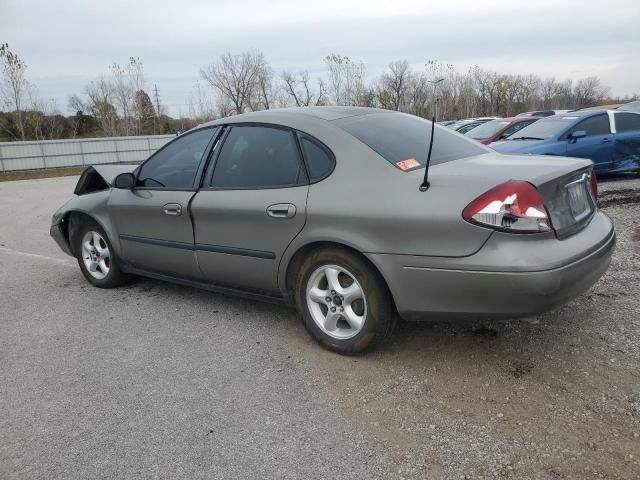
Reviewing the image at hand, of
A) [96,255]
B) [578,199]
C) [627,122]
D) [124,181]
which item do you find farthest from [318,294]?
[627,122]

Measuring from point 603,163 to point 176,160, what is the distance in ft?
27.1

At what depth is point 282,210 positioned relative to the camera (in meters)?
3.32

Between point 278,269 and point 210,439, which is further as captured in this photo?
point 278,269

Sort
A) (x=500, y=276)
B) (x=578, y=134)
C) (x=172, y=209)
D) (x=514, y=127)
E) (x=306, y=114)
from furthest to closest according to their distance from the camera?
1. (x=514, y=127)
2. (x=578, y=134)
3. (x=172, y=209)
4. (x=306, y=114)
5. (x=500, y=276)

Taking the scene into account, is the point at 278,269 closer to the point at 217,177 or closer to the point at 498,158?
the point at 217,177

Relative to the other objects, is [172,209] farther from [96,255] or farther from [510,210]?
[510,210]

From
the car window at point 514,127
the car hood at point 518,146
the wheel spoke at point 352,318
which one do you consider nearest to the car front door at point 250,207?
the wheel spoke at point 352,318

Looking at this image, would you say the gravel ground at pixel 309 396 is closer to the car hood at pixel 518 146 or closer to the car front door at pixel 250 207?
the car front door at pixel 250 207

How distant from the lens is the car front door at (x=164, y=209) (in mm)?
3971

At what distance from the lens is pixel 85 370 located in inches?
131

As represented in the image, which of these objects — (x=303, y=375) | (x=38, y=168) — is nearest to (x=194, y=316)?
(x=303, y=375)

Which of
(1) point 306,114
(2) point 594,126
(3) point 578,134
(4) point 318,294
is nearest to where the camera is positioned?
(4) point 318,294

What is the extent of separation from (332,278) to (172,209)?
5.04ft

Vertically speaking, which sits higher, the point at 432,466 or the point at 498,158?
the point at 498,158
